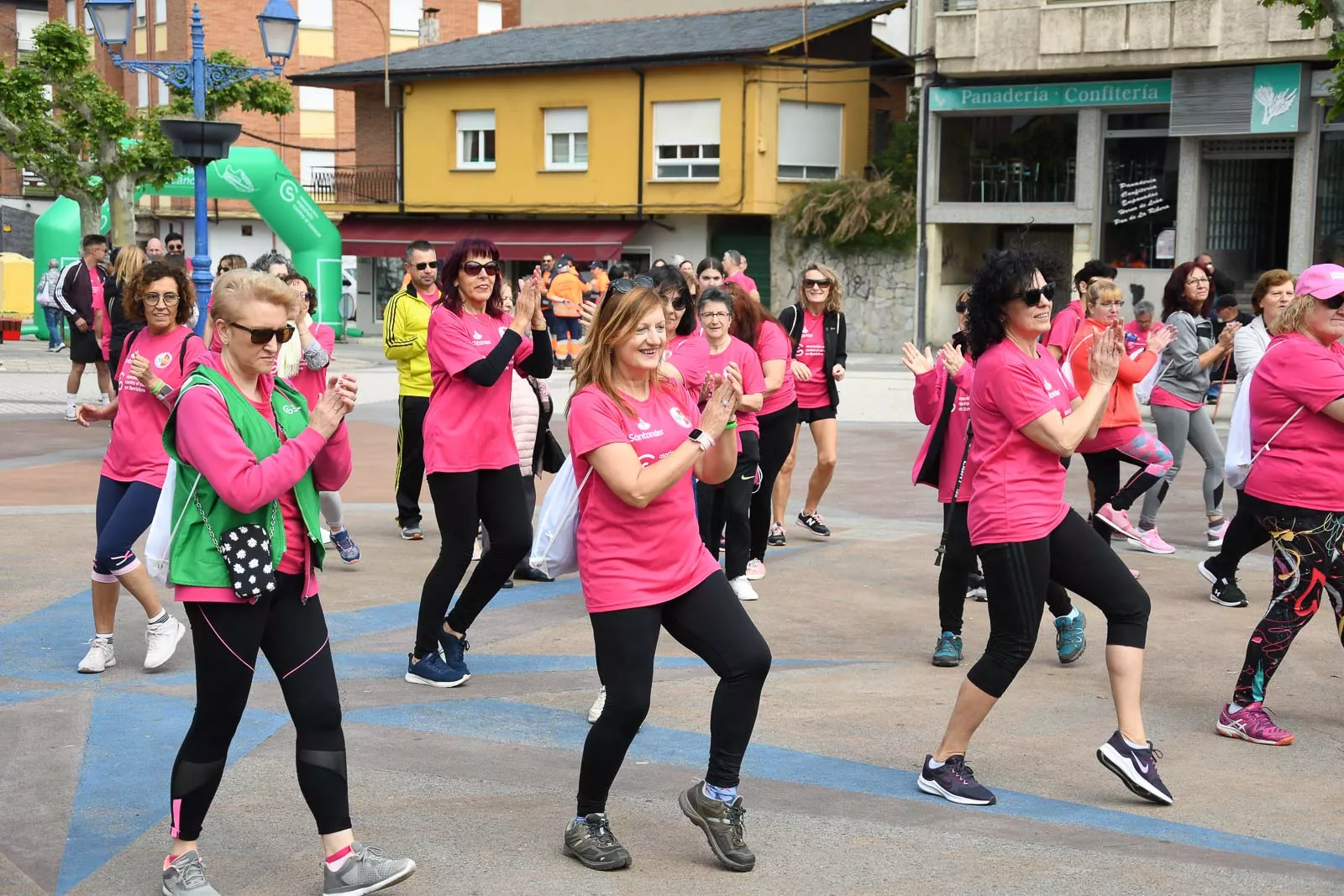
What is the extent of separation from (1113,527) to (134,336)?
5511 mm

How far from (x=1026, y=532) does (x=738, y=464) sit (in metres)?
3.20

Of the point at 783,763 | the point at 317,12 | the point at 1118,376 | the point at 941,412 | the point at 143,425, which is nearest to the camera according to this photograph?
the point at 783,763

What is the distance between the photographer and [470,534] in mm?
6465

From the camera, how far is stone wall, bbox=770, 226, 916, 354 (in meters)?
30.5

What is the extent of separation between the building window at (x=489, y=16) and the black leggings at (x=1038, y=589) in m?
48.5

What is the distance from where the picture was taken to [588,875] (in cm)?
448

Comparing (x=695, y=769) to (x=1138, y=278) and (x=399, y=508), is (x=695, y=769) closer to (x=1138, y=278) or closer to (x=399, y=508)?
(x=399, y=508)

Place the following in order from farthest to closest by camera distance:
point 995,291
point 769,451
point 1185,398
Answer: point 1185,398 → point 769,451 → point 995,291

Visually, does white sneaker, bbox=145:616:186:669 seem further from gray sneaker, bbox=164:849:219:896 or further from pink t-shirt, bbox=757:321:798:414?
pink t-shirt, bbox=757:321:798:414

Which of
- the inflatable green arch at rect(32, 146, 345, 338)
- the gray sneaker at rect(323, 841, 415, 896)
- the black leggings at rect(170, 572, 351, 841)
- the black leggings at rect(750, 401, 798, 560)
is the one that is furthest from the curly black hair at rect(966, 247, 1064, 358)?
the inflatable green arch at rect(32, 146, 345, 338)

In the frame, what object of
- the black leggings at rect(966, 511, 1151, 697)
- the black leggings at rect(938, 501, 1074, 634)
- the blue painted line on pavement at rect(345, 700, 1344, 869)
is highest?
the black leggings at rect(966, 511, 1151, 697)

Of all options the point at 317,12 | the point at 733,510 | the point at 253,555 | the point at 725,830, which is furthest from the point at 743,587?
the point at 317,12

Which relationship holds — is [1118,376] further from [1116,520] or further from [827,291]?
[827,291]

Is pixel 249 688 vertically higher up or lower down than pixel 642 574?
lower down
